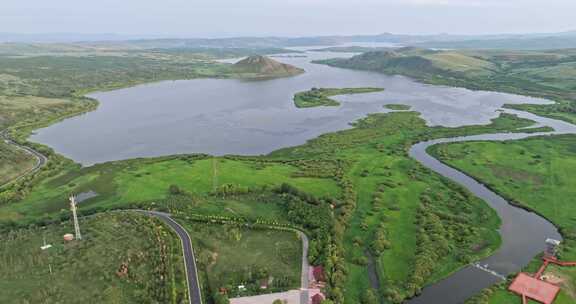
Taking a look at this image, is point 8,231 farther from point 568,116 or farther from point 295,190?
point 568,116

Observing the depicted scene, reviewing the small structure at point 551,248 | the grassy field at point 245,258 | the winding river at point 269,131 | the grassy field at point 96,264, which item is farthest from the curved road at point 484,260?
the small structure at point 551,248

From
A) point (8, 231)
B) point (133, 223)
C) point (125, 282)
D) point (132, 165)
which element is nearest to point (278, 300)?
point (125, 282)

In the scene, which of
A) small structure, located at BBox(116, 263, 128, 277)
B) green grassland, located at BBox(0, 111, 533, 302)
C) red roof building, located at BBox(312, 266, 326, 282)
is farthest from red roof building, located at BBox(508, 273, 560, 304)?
small structure, located at BBox(116, 263, 128, 277)

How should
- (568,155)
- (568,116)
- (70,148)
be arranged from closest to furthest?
(568,155), (70,148), (568,116)

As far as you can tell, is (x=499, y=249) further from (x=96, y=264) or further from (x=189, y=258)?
(x=96, y=264)

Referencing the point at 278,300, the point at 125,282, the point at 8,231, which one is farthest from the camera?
the point at 8,231

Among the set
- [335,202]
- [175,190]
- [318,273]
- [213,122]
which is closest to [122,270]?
[318,273]

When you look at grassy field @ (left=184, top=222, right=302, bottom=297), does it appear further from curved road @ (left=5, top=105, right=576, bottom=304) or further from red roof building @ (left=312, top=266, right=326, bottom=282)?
red roof building @ (left=312, top=266, right=326, bottom=282)

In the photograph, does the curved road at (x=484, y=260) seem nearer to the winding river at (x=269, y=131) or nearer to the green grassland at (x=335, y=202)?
the winding river at (x=269, y=131)
